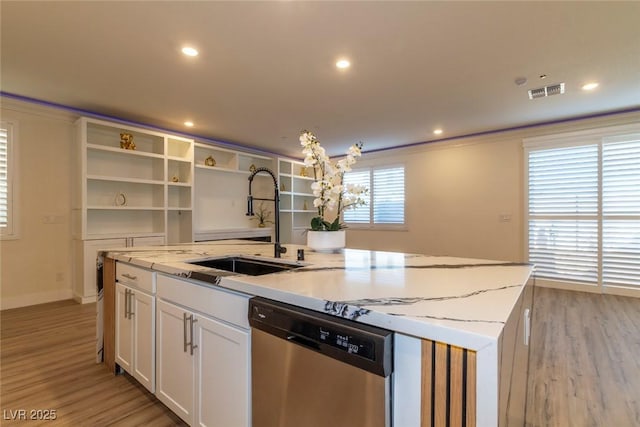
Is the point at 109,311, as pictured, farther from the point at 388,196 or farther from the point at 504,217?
the point at 504,217

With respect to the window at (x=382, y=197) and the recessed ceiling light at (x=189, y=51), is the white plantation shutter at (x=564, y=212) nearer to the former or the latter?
the window at (x=382, y=197)

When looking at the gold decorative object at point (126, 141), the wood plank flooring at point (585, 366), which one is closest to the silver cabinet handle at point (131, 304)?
the wood plank flooring at point (585, 366)

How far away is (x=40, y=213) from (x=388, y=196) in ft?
18.3

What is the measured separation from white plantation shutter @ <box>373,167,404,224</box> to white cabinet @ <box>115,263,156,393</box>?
5.10m

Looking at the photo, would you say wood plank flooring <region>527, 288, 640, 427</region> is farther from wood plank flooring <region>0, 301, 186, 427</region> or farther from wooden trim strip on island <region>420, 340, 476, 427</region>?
wood plank flooring <region>0, 301, 186, 427</region>

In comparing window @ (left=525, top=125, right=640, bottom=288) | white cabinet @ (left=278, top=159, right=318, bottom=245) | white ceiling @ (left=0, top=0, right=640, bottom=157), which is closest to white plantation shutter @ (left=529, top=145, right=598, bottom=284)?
window @ (left=525, top=125, right=640, bottom=288)

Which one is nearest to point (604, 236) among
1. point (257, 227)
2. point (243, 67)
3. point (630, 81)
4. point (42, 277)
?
point (630, 81)

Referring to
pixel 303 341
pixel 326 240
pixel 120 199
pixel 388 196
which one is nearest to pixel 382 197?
pixel 388 196

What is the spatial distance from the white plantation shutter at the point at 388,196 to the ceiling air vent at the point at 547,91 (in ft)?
9.22

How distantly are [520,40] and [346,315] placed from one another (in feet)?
8.88

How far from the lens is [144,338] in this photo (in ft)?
5.89

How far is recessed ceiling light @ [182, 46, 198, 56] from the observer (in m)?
2.51

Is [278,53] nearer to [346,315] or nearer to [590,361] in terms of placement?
[346,315]

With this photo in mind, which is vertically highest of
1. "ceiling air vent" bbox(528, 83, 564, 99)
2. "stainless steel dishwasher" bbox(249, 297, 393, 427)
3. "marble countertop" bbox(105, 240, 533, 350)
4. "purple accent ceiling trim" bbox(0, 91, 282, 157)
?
"ceiling air vent" bbox(528, 83, 564, 99)
